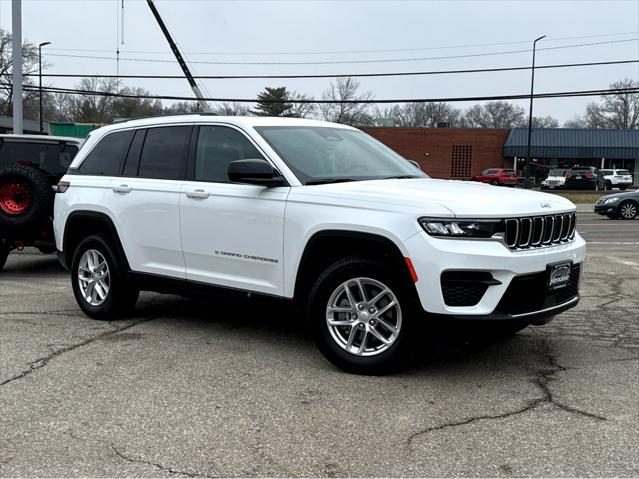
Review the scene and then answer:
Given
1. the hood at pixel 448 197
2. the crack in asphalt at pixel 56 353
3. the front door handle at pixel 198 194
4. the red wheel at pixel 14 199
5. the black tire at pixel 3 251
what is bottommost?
the crack in asphalt at pixel 56 353

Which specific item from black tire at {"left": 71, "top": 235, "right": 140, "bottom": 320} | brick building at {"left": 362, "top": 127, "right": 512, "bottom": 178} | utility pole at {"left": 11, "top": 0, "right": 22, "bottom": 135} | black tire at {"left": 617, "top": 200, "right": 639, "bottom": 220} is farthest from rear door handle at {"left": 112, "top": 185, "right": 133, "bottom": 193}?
brick building at {"left": 362, "top": 127, "right": 512, "bottom": 178}

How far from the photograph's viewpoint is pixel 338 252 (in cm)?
489

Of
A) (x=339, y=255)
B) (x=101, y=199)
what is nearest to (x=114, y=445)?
(x=339, y=255)

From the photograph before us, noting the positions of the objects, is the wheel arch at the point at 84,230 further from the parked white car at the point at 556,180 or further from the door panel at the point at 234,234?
the parked white car at the point at 556,180

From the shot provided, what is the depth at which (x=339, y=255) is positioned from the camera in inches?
193

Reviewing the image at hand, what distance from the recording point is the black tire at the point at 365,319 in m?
4.48

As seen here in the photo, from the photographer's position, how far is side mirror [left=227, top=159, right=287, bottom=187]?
496 cm

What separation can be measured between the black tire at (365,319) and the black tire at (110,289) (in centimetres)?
235

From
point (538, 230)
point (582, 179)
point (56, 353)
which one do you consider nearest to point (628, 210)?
point (538, 230)

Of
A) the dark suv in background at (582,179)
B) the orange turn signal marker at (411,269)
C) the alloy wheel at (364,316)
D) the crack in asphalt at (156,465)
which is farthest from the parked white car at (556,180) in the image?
the crack in asphalt at (156,465)

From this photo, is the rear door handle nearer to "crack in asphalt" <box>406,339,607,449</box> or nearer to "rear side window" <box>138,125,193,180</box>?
"rear side window" <box>138,125,193,180</box>

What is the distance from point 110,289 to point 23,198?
10.7 feet

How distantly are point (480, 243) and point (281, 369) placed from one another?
1758 millimetres

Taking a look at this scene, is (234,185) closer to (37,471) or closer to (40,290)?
(37,471)
